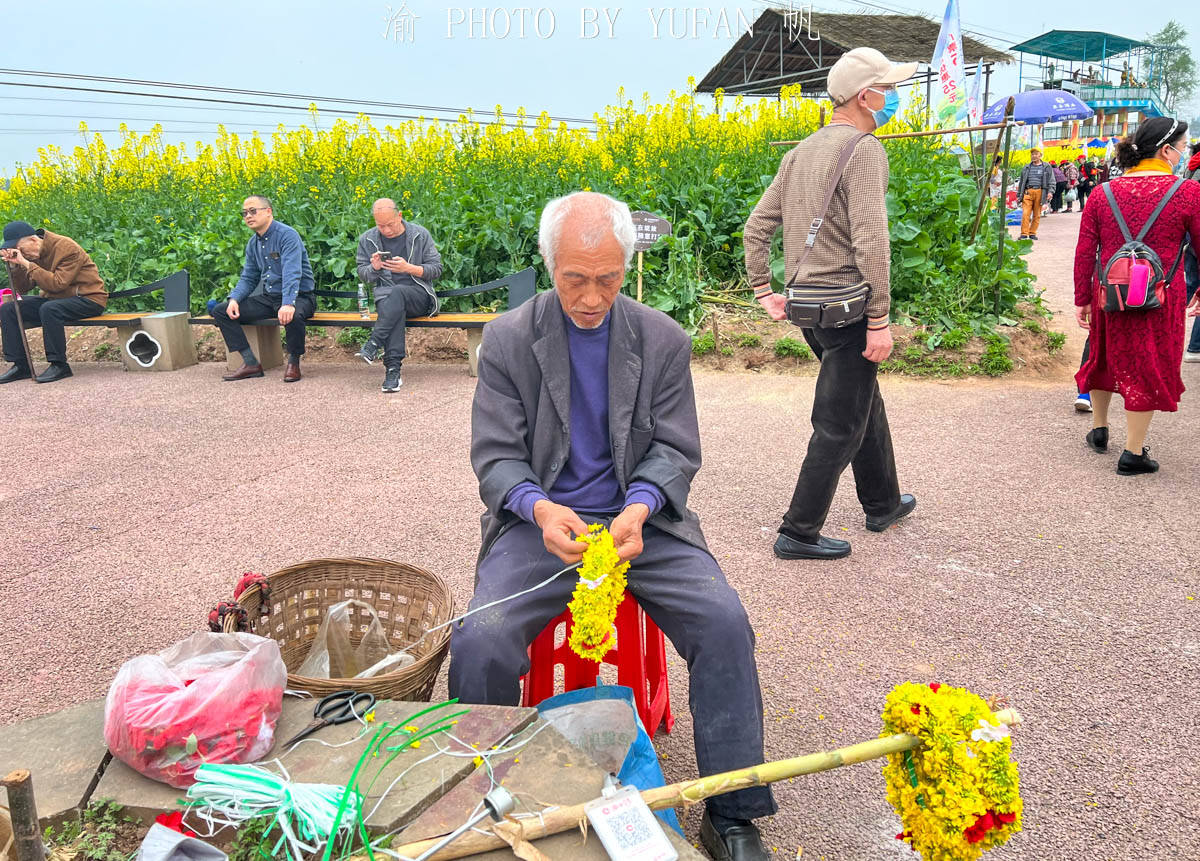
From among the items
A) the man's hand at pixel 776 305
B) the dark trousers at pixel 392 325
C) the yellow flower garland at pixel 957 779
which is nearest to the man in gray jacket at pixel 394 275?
the dark trousers at pixel 392 325

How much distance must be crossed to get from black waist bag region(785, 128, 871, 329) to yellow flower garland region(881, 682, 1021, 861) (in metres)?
2.06

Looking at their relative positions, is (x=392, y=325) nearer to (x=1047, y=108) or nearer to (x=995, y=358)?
(x=995, y=358)

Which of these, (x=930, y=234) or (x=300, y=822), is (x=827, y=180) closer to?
(x=300, y=822)

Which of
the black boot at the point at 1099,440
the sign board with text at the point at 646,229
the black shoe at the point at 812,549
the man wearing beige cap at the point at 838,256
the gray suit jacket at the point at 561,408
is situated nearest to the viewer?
the gray suit jacket at the point at 561,408

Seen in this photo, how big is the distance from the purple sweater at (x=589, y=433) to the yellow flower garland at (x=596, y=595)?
1.38 feet

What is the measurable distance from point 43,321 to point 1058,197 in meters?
25.5

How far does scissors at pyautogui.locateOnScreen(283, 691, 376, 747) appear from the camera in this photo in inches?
72.8

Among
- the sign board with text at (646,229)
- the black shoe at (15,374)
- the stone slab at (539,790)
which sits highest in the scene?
the sign board with text at (646,229)

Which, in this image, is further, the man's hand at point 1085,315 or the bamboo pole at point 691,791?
the man's hand at point 1085,315

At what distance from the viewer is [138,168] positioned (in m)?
11.6

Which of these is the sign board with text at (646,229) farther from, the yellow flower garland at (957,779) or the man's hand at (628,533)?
the yellow flower garland at (957,779)

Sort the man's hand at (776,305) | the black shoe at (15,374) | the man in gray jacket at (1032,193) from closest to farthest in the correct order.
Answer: the man's hand at (776,305)
the black shoe at (15,374)
the man in gray jacket at (1032,193)

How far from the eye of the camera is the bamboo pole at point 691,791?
151 centimetres

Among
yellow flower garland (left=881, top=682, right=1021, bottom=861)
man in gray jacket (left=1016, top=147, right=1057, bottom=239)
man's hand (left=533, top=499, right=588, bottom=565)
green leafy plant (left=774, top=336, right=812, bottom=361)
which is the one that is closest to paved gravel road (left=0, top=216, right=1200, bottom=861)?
green leafy plant (left=774, top=336, right=812, bottom=361)
